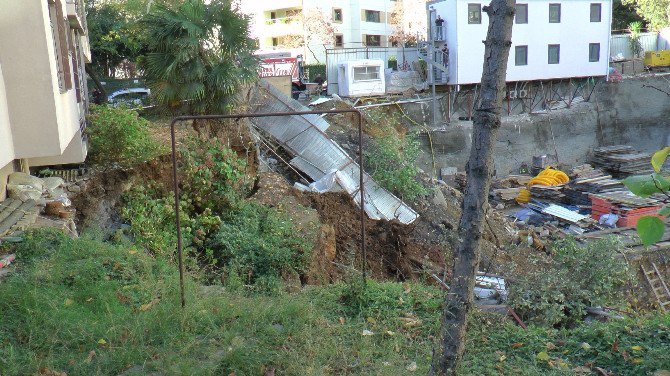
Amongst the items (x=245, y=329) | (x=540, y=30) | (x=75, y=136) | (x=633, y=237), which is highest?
(x=540, y=30)

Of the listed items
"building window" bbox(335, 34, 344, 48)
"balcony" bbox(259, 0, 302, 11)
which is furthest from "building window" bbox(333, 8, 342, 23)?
"balcony" bbox(259, 0, 302, 11)

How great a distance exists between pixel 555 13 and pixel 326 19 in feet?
42.7

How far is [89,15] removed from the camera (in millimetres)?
23016

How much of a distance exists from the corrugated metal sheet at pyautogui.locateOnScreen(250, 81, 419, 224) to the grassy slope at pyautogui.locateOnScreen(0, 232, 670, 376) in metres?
6.83

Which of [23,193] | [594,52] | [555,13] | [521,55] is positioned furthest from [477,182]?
[594,52]

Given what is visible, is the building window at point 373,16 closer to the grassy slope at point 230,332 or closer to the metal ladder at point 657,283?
the metal ladder at point 657,283

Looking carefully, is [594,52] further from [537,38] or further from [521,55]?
[521,55]

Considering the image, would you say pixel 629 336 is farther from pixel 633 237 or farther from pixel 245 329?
pixel 633 237

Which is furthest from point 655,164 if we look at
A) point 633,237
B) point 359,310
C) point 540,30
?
point 540,30

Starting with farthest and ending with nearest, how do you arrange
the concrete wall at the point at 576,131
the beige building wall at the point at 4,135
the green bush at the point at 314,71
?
the green bush at the point at 314,71
the concrete wall at the point at 576,131
the beige building wall at the point at 4,135

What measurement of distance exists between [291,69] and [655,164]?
2596 cm

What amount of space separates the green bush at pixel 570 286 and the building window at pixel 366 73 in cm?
1542

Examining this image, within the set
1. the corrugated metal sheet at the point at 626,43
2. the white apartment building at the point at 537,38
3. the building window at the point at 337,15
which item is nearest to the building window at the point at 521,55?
the white apartment building at the point at 537,38

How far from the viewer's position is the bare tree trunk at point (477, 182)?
3.75 metres
